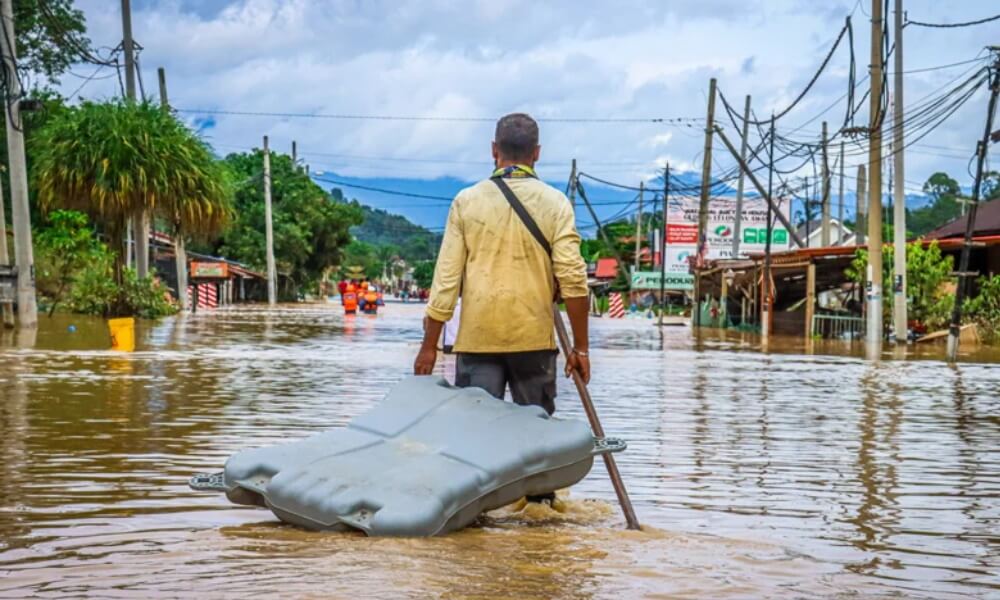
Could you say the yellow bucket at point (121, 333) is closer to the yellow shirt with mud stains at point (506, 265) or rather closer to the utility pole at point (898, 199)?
the yellow shirt with mud stains at point (506, 265)

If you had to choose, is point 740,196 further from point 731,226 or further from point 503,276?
point 503,276

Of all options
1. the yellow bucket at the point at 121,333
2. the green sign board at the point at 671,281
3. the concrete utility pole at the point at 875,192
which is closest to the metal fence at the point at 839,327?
the concrete utility pole at the point at 875,192

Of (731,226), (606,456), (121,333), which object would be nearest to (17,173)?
(121,333)

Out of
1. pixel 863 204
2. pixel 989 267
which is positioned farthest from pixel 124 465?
pixel 863 204

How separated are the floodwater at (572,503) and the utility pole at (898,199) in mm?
15423

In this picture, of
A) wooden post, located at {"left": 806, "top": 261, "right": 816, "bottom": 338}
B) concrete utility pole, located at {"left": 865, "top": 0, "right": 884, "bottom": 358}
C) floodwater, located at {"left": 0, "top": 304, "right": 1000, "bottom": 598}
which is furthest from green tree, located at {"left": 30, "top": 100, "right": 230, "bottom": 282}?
floodwater, located at {"left": 0, "top": 304, "right": 1000, "bottom": 598}

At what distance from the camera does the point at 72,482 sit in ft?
22.5

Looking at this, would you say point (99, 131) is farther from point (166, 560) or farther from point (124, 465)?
point (166, 560)

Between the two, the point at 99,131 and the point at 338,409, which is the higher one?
the point at 99,131

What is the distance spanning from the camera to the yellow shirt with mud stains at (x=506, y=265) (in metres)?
6.09

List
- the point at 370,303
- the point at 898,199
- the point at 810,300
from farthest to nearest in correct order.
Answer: the point at 370,303, the point at 810,300, the point at 898,199

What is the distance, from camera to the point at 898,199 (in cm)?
3070

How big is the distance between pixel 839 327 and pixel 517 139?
31.0 meters

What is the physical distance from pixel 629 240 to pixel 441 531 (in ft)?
321
